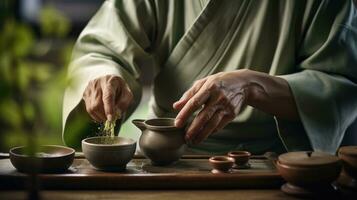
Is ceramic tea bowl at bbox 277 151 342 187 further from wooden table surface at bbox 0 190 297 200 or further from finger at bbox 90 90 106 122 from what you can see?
finger at bbox 90 90 106 122

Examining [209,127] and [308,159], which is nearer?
[308,159]

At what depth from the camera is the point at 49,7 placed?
1142mm

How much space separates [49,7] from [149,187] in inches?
34.9

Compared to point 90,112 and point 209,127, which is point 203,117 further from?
point 90,112

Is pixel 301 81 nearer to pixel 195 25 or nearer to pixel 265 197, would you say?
pixel 195 25

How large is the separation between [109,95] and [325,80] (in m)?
0.84

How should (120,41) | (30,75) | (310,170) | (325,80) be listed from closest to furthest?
(30,75), (310,170), (325,80), (120,41)

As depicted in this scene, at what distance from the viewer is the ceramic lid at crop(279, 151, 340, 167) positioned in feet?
5.75

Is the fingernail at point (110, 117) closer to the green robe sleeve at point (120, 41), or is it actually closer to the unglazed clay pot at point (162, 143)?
the unglazed clay pot at point (162, 143)

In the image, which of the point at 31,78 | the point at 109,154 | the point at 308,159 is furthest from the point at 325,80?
the point at 31,78

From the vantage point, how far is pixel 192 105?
6.73ft

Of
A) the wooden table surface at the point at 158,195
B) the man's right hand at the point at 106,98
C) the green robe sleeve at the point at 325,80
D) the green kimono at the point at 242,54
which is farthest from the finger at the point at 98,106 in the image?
the green robe sleeve at the point at 325,80

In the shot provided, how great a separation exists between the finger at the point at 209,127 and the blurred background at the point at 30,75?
3.00ft

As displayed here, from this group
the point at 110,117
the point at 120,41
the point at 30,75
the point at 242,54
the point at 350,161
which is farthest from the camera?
the point at 120,41
